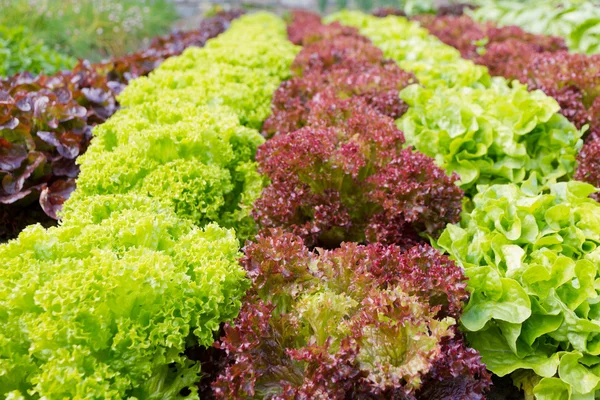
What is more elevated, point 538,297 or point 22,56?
point 538,297

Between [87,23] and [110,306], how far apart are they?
419 inches

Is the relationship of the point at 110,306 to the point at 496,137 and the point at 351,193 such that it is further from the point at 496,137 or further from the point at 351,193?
the point at 496,137

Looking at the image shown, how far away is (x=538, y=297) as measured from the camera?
251 cm

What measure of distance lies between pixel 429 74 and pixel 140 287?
13.8ft

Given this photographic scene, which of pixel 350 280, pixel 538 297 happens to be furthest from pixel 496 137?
pixel 350 280

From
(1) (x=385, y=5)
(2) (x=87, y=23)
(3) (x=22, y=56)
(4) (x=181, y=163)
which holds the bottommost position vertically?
(1) (x=385, y=5)

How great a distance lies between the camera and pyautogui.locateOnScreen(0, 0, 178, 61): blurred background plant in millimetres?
9352

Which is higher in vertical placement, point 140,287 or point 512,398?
point 140,287

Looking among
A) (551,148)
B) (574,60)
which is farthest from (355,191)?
(574,60)

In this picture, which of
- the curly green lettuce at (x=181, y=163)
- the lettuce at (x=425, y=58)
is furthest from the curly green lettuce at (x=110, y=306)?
the lettuce at (x=425, y=58)

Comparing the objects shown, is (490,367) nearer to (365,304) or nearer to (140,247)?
(365,304)

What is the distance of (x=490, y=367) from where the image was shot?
98.5 inches

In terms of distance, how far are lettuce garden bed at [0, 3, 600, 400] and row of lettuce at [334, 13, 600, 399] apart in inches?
0.5

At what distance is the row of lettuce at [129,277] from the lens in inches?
75.1
